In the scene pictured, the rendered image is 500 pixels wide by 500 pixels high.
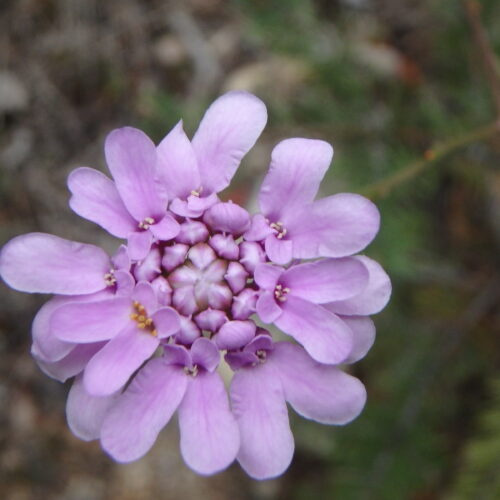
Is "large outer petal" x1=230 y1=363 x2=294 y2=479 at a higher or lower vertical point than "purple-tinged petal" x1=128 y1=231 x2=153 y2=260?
lower

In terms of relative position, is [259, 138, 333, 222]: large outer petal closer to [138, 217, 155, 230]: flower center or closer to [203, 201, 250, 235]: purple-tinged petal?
[203, 201, 250, 235]: purple-tinged petal

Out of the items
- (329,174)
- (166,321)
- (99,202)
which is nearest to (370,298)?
(166,321)

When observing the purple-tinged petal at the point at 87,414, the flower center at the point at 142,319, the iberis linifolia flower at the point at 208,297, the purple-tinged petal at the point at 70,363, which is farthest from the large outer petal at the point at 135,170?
the purple-tinged petal at the point at 87,414

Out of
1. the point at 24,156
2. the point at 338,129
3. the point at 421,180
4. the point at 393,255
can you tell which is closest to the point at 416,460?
the point at 393,255

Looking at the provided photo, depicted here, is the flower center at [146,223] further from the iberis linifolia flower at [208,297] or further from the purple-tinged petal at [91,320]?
the purple-tinged petal at [91,320]

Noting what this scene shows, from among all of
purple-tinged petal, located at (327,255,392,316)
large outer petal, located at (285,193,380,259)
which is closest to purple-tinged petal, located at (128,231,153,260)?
large outer petal, located at (285,193,380,259)
